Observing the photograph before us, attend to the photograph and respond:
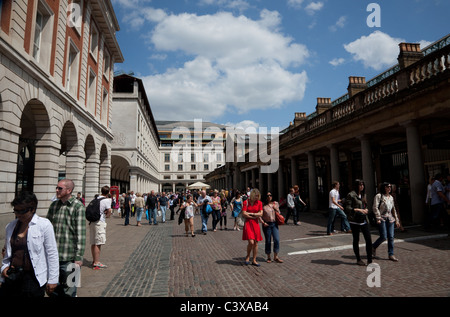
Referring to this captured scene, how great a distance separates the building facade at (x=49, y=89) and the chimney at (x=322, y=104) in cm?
1621

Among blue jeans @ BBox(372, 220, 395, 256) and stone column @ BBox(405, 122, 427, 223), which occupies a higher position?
stone column @ BBox(405, 122, 427, 223)

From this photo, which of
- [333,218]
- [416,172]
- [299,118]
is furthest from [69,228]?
[299,118]

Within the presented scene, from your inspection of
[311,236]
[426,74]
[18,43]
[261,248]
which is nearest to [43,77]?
[18,43]

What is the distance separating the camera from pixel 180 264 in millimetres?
6836

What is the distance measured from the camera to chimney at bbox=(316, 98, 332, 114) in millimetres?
19766

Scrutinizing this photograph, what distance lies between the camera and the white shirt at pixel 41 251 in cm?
291

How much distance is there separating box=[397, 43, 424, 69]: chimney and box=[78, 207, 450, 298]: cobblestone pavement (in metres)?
7.11

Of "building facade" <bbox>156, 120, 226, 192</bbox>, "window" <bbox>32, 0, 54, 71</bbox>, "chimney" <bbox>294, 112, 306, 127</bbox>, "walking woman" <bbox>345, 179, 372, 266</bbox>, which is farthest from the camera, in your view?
"building facade" <bbox>156, 120, 226, 192</bbox>

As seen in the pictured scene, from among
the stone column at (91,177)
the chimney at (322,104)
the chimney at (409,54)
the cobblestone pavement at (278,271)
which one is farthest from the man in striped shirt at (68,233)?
the stone column at (91,177)

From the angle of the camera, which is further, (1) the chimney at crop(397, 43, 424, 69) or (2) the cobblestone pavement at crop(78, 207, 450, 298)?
(1) the chimney at crop(397, 43, 424, 69)

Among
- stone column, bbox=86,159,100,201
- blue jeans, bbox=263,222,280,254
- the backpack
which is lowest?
blue jeans, bbox=263,222,280,254

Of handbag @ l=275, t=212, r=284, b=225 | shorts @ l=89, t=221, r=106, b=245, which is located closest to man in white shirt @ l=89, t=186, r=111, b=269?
shorts @ l=89, t=221, r=106, b=245

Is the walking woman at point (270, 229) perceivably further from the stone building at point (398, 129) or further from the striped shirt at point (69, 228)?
the stone building at point (398, 129)

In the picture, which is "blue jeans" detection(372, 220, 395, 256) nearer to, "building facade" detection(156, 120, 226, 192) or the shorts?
the shorts
